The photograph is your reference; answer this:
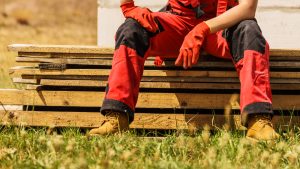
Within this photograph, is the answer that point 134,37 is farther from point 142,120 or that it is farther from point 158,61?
point 142,120

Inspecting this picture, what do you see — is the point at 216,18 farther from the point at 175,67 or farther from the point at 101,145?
the point at 101,145

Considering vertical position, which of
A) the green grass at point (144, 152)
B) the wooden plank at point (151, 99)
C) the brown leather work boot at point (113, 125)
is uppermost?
the wooden plank at point (151, 99)

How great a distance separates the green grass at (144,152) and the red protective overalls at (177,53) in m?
0.21

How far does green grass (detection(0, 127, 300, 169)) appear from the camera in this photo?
2.97 m

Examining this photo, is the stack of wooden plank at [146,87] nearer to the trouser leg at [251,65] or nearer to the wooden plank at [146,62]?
the wooden plank at [146,62]

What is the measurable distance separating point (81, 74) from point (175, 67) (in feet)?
1.97

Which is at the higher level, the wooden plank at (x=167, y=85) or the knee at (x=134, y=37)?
the knee at (x=134, y=37)

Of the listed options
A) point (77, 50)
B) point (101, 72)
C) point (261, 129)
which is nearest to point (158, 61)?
point (101, 72)

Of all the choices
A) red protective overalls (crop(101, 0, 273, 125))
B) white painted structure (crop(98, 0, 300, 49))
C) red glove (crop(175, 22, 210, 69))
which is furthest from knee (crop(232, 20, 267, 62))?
white painted structure (crop(98, 0, 300, 49))

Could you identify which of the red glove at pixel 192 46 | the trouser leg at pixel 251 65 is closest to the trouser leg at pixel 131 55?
the red glove at pixel 192 46

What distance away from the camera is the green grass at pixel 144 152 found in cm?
297

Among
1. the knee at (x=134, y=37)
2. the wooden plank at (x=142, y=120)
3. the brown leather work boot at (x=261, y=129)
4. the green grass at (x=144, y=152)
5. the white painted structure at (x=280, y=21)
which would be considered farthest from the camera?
the white painted structure at (x=280, y=21)

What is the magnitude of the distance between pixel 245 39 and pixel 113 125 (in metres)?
0.90

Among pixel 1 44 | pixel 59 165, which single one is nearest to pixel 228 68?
pixel 59 165
